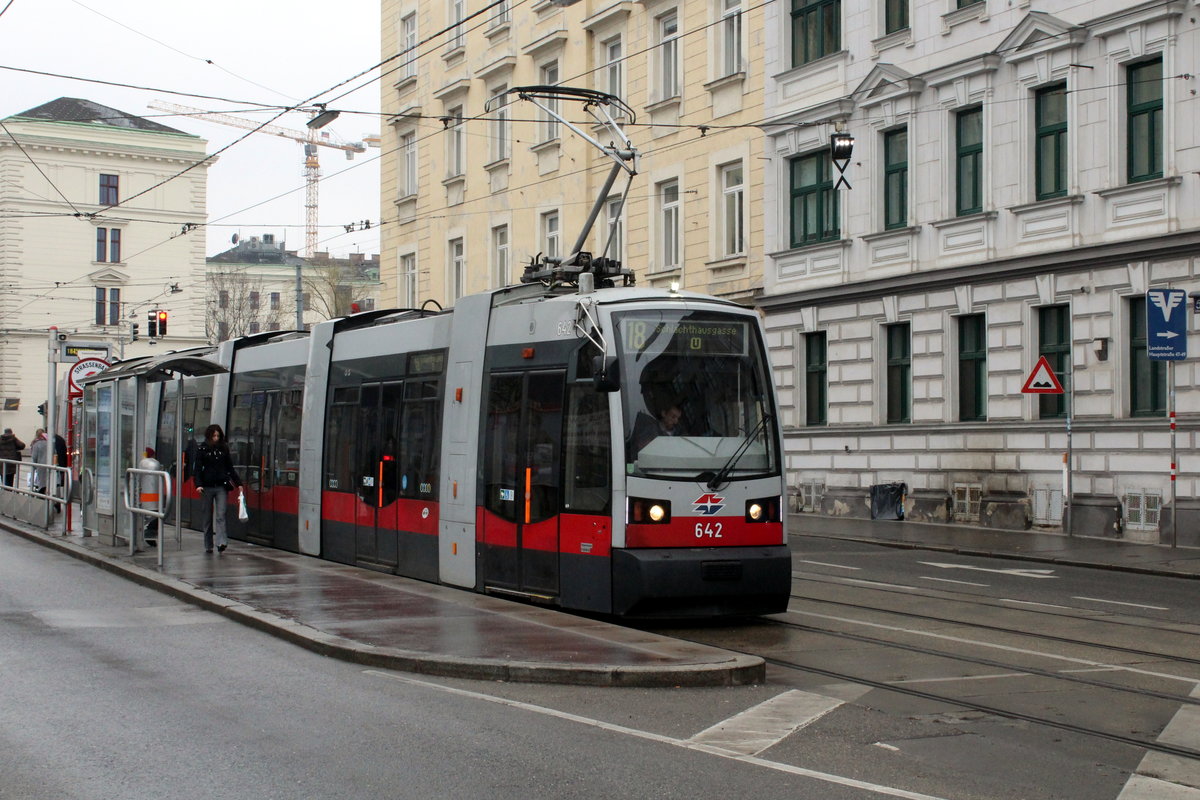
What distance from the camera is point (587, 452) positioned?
12680mm

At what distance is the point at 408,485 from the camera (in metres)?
16.5

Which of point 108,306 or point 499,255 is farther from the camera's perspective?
point 108,306

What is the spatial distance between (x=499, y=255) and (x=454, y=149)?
3.95 meters

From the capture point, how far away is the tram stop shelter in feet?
64.8

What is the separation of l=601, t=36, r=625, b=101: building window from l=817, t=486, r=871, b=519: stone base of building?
1164 cm

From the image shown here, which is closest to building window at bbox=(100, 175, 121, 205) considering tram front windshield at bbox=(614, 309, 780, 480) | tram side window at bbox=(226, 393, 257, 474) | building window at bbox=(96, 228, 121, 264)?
building window at bbox=(96, 228, 121, 264)

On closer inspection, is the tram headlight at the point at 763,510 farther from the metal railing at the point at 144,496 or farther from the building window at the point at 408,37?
the building window at the point at 408,37

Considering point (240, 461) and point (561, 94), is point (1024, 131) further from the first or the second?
point (240, 461)

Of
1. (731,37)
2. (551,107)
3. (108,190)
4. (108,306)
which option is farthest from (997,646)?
(108,306)

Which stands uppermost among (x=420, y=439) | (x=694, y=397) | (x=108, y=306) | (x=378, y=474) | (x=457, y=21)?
(x=457, y=21)

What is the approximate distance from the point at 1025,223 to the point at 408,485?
13.2 m

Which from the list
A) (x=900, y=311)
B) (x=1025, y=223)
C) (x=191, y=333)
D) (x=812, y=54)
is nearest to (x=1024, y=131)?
(x=1025, y=223)

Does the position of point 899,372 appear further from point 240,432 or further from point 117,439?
point 117,439

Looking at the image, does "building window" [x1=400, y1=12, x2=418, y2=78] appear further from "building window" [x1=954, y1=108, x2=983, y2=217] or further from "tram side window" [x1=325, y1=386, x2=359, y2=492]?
"tram side window" [x1=325, y1=386, x2=359, y2=492]
